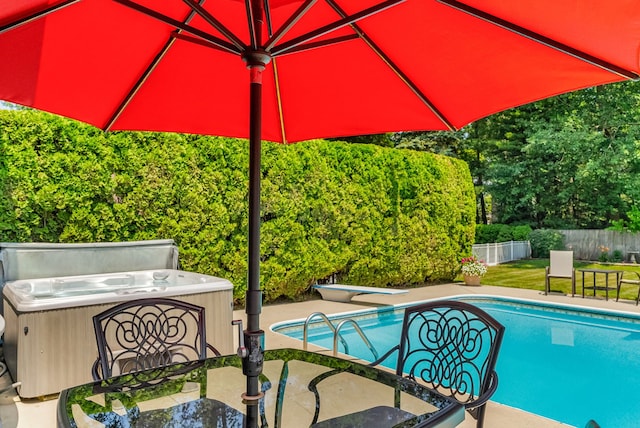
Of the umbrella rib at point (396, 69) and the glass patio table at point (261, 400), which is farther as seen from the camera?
the umbrella rib at point (396, 69)

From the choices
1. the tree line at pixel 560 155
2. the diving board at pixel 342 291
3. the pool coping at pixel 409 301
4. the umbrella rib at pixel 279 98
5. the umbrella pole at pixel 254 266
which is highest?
the tree line at pixel 560 155

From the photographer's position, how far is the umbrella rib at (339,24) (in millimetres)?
1904

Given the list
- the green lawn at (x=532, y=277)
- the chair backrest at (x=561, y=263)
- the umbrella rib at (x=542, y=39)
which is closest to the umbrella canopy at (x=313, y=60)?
the umbrella rib at (x=542, y=39)

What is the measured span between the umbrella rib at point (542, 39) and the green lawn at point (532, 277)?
33.9 ft

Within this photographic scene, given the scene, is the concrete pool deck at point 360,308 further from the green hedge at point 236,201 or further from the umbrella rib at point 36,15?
the umbrella rib at point 36,15

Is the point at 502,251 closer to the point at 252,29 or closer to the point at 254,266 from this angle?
the point at 254,266

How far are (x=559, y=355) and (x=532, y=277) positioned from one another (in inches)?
309

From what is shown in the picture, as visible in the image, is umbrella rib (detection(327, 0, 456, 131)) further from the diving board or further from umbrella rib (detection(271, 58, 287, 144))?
the diving board

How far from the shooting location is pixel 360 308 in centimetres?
832

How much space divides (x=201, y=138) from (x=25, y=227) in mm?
2892

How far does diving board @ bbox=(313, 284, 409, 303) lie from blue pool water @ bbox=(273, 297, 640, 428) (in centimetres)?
43

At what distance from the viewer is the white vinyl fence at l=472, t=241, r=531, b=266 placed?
16781mm

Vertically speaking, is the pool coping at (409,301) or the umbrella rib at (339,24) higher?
the umbrella rib at (339,24)

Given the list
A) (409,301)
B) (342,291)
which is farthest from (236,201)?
(409,301)
